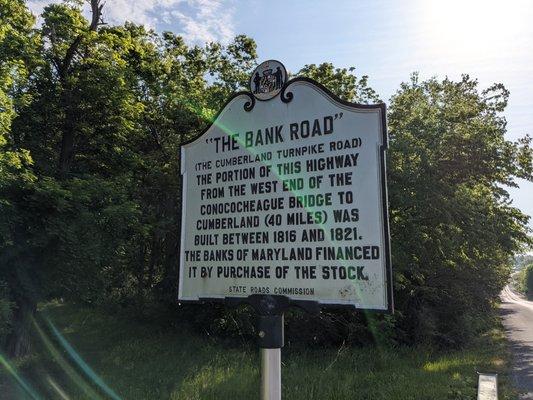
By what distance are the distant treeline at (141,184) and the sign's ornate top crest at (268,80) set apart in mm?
5006

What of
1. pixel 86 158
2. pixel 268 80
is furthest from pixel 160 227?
pixel 268 80

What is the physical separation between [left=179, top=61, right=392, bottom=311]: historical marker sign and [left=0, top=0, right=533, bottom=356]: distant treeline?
4.78 metres

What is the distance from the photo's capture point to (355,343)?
13070 mm

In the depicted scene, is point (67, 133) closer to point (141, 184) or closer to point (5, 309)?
point (141, 184)

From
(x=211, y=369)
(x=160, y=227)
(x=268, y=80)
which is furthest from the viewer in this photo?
(x=160, y=227)

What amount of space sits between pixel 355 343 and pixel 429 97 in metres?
9.24

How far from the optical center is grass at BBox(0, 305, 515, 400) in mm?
7398

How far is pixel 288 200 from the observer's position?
3414 millimetres

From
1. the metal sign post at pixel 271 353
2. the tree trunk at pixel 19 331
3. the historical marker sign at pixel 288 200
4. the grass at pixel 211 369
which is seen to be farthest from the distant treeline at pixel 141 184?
the metal sign post at pixel 271 353

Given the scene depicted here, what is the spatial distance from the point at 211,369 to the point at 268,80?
6.73m

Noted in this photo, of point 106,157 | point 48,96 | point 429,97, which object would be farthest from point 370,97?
point 48,96

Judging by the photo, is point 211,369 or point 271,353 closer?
point 271,353

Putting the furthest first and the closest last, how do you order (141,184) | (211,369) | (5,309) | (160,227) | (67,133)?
(141,184)
(160,227)
(67,133)
(211,369)
(5,309)

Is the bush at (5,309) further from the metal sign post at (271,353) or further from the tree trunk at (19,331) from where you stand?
the metal sign post at (271,353)
